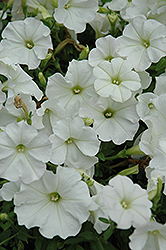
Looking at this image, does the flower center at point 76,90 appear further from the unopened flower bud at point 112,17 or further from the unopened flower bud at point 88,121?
the unopened flower bud at point 112,17

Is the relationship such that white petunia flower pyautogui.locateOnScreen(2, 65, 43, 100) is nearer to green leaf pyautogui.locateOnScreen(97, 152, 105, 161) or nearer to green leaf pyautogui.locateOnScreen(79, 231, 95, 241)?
green leaf pyautogui.locateOnScreen(97, 152, 105, 161)

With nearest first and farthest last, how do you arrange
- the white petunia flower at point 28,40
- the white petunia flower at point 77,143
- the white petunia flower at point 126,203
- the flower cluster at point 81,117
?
the white petunia flower at point 126,203 → the flower cluster at point 81,117 → the white petunia flower at point 77,143 → the white petunia flower at point 28,40

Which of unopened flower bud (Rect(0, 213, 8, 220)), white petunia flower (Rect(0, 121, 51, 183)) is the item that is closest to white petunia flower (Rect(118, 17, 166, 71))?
white petunia flower (Rect(0, 121, 51, 183))

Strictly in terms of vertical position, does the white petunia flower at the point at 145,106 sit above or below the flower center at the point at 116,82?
below

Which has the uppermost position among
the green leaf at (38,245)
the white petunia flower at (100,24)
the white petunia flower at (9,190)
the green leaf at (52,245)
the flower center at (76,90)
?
the white petunia flower at (100,24)

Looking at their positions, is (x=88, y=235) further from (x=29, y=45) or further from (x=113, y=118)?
(x=29, y=45)

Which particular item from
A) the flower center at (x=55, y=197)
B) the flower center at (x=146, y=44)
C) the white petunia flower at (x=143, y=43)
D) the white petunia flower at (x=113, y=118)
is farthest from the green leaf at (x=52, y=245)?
the flower center at (x=146, y=44)

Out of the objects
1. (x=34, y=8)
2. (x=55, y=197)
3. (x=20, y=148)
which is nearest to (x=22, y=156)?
(x=20, y=148)
